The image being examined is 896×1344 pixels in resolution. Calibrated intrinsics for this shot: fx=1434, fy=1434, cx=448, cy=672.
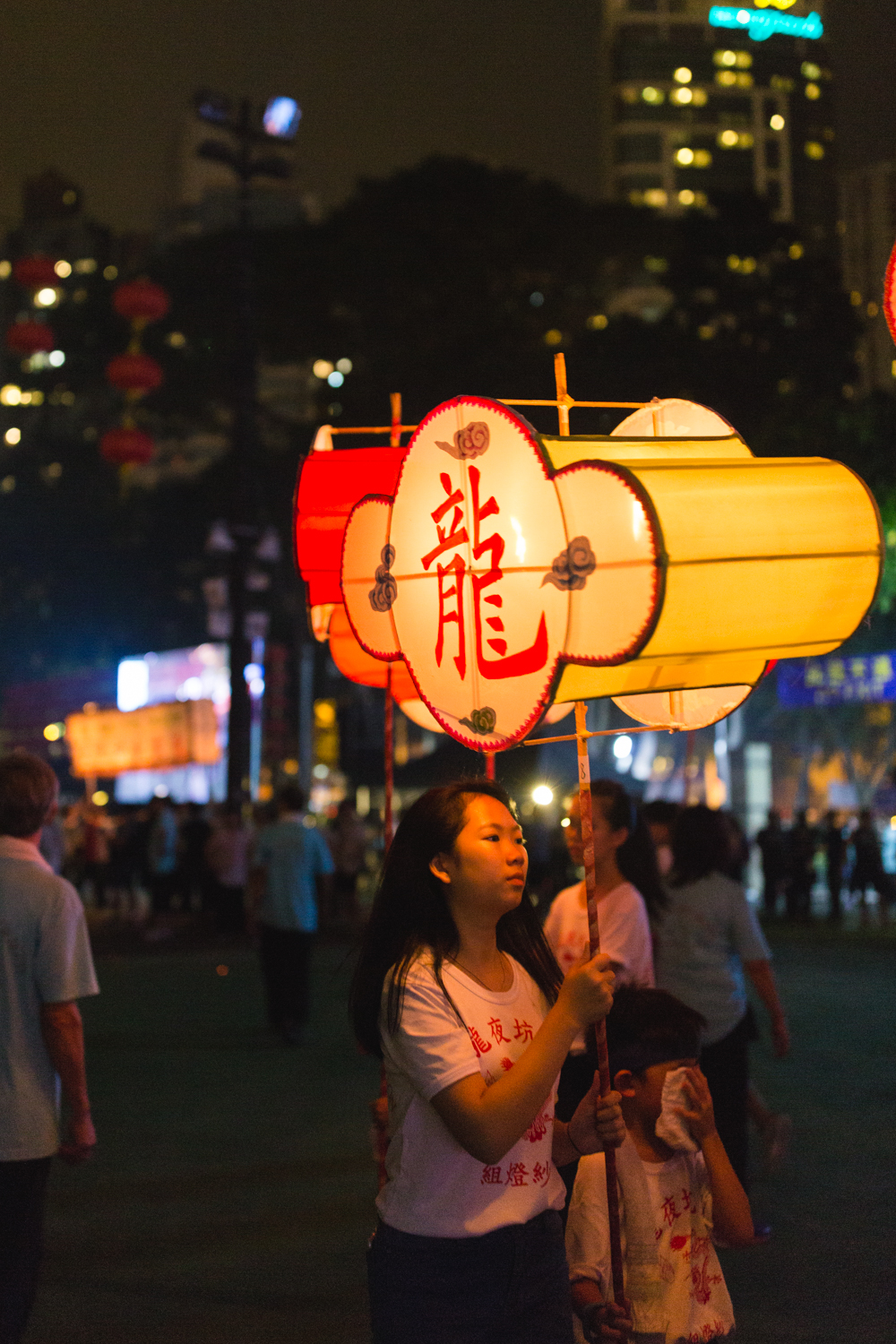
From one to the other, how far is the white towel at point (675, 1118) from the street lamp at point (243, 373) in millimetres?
15227

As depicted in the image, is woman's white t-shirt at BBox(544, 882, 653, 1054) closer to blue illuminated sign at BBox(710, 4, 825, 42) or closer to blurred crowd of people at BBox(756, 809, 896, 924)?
blurred crowd of people at BBox(756, 809, 896, 924)

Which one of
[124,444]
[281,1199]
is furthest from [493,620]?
[124,444]

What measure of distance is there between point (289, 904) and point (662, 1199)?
278 inches

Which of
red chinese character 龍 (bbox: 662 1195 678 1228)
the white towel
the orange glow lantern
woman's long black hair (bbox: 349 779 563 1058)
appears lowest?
red chinese character 龍 (bbox: 662 1195 678 1228)

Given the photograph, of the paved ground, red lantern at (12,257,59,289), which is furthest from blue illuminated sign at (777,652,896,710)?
the paved ground

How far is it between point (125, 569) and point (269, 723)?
5226 mm

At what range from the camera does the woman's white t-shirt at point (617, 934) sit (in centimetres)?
456

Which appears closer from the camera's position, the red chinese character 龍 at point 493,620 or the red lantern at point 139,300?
the red chinese character 龍 at point 493,620

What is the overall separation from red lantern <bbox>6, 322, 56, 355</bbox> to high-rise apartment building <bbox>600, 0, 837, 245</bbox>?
87.6m

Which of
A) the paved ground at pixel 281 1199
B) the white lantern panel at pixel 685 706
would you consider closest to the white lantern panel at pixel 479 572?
the white lantern panel at pixel 685 706

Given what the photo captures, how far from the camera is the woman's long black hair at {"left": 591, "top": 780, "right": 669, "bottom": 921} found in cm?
483

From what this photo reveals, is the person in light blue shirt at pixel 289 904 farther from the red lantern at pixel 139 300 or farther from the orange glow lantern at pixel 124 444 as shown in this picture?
the red lantern at pixel 139 300

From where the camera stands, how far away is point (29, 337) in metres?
16.8

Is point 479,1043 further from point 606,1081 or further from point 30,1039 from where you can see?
point 30,1039
